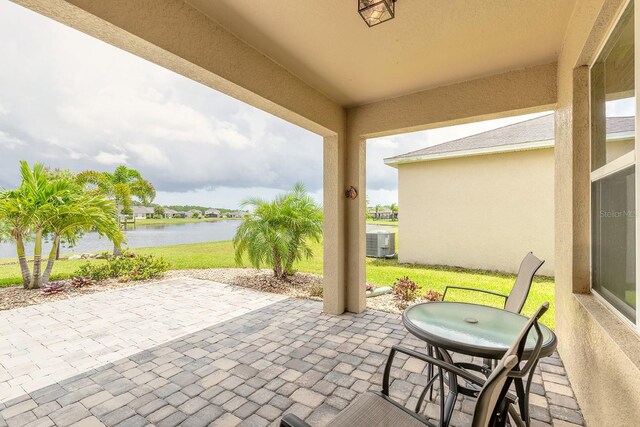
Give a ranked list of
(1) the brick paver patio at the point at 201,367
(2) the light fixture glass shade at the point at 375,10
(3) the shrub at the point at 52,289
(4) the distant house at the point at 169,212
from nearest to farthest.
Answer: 1. (2) the light fixture glass shade at the point at 375,10
2. (1) the brick paver patio at the point at 201,367
3. (3) the shrub at the point at 52,289
4. (4) the distant house at the point at 169,212

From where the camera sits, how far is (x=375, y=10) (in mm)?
2105

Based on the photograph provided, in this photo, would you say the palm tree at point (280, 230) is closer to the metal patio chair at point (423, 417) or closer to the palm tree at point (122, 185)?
the palm tree at point (122, 185)

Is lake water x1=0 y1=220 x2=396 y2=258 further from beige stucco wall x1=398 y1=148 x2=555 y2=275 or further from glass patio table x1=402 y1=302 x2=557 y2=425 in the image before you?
glass patio table x1=402 y1=302 x2=557 y2=425

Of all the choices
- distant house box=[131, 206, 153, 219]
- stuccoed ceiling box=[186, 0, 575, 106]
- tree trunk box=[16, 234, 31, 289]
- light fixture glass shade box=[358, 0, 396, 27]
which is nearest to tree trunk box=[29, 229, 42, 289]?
tree trunk box=[16, 234, 31, 289]

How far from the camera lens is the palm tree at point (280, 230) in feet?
20.5

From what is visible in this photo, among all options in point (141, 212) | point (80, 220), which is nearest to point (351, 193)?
point (80, 220)

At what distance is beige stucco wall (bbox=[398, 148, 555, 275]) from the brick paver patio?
499 cm

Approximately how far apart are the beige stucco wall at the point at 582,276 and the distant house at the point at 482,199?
16.7ft

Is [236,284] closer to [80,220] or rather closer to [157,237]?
[80,220]

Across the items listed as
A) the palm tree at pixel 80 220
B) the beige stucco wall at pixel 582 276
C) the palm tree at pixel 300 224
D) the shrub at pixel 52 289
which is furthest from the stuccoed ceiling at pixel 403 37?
the shrub at pixel 52 289

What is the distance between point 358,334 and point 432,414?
1.61 meters

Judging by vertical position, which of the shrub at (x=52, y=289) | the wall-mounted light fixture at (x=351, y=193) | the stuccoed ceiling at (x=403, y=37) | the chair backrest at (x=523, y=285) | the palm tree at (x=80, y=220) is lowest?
the shrub at (x=52, y=289)

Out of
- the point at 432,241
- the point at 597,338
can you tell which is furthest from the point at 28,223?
the point at 432,241

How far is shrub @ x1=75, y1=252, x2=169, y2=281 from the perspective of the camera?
6.77 metres
